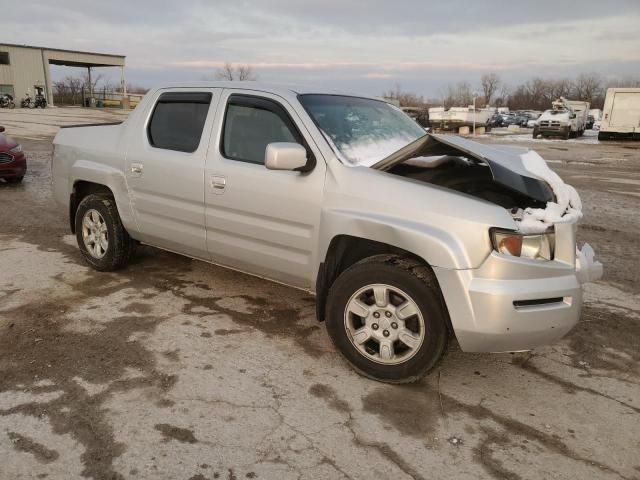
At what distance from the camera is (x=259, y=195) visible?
12.1 feet

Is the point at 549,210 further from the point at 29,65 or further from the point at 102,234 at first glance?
the point at 29,65

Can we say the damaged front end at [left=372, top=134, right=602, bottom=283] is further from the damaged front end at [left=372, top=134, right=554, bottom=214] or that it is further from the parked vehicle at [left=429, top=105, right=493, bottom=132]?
the parked vehicle at [left=429, top=105, right=493, bottom=132]

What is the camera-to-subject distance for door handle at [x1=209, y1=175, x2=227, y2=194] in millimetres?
3887

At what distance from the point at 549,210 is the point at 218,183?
2.26 m

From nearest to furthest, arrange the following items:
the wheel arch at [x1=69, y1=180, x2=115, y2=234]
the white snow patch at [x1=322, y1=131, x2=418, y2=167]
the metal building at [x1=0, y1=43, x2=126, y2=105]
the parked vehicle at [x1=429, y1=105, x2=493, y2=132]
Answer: the white snow patch at [x1=322, y1=131, x2=418, y2=167] < the wheel arch at [x1=69, y1=180, x2=115, y2=234] < the parked vehicle at [x1=429, y1=105, x2=493, y2=132] < the metal building at [x1=0, y1=43, x2=126, y2=105]

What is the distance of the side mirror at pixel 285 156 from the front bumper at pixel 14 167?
8320mm

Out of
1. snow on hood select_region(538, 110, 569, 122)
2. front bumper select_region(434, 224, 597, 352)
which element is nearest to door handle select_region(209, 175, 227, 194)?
front bumper select_region(434, 224, 597, 352)

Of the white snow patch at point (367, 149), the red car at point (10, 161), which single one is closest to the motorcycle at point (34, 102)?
the red car at point (10, 161)

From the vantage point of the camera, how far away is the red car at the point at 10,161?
960 centimetres

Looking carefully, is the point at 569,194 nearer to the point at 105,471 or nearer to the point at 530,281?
the point at 530,281

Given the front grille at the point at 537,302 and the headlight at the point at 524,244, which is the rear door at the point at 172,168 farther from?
the front grille at the point at 537,302

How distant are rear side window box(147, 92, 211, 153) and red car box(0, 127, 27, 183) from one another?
21.6 ft

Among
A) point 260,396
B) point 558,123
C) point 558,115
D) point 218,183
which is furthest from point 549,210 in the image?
point 558,115

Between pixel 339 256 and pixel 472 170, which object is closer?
pixel 339 256
